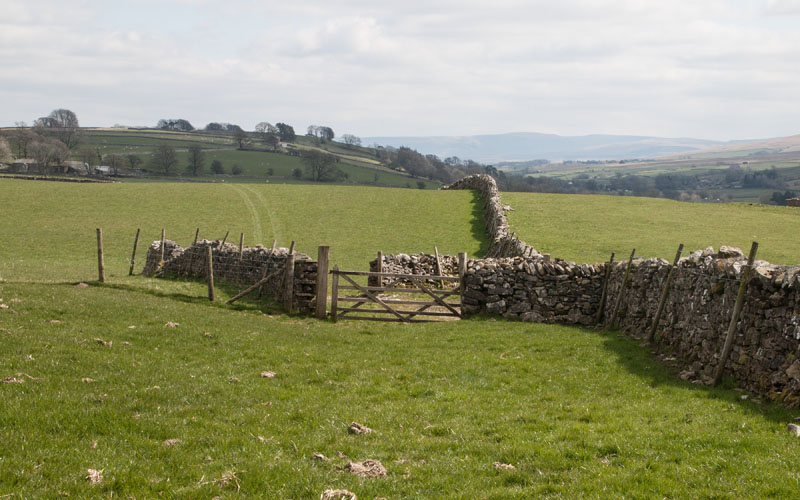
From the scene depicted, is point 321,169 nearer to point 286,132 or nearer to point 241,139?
point 241,139

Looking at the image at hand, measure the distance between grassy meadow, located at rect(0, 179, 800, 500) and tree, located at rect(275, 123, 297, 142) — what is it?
14459cm

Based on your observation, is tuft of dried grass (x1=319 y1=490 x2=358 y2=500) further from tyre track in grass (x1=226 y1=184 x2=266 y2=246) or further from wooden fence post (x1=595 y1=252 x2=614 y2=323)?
tyre track in grass (x1=226 y1=184 x2=266 y2=246)

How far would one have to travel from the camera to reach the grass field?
33.7 meters

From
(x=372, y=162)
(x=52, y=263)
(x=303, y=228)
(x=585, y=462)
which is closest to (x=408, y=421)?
(x=585, y=462)

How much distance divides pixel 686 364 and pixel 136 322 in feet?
43.8

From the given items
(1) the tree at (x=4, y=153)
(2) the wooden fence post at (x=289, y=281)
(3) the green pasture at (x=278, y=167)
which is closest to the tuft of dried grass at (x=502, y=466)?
(2) the wooden fence post at (x=289, y=281)

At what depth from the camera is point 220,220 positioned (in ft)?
157

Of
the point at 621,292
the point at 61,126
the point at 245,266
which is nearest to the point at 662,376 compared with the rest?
the point at 621,292

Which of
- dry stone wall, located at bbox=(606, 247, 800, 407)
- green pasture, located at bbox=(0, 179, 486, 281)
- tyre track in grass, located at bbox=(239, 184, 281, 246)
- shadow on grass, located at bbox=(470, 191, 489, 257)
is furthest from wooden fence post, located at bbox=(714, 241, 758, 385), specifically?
tyre track in grass, located at bbox=(239, 184, 281, 246)

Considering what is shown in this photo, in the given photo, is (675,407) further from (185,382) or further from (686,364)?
(185,382)

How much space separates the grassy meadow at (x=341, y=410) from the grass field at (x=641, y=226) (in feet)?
57.1

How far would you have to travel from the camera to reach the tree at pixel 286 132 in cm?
16162

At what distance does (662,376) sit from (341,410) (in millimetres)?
7048

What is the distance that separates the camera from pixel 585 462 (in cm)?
773
